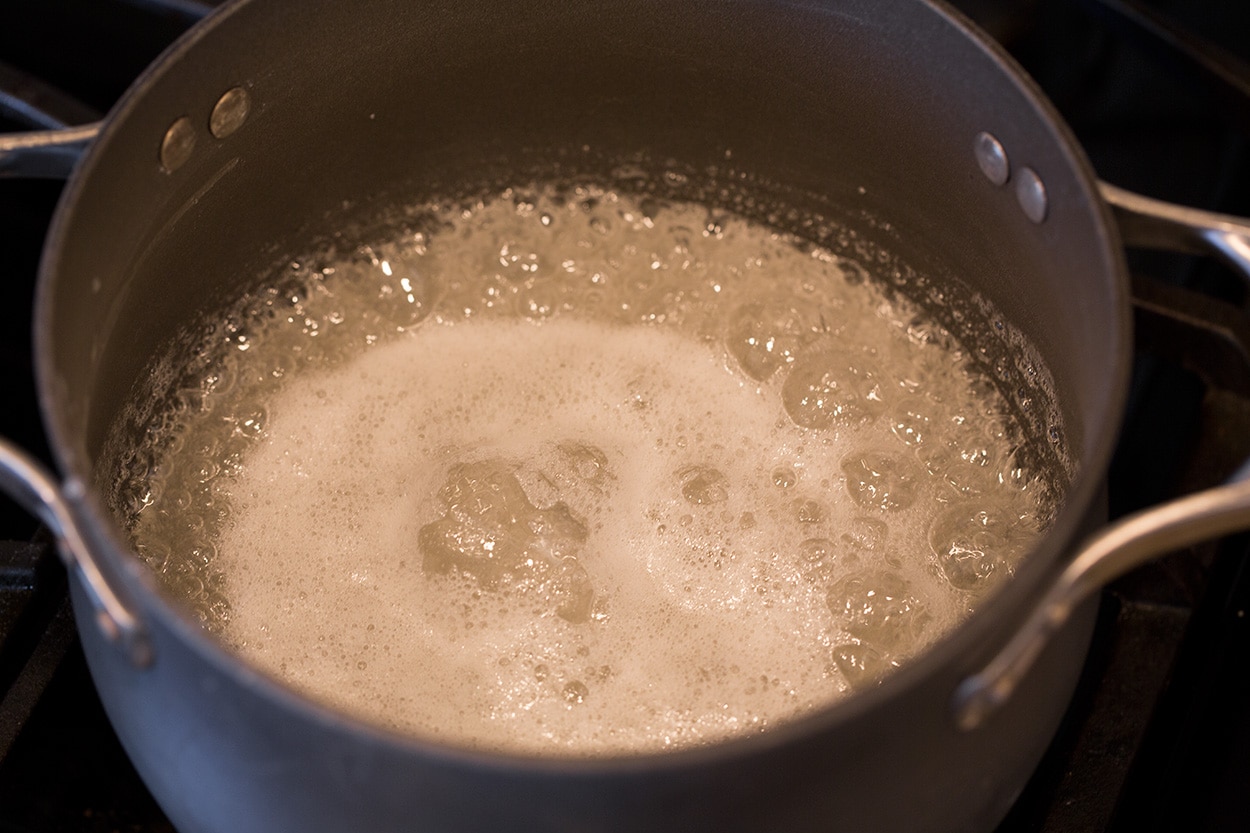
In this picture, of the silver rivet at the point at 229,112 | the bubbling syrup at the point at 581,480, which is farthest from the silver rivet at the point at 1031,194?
the silver rivet at the point at 229,112

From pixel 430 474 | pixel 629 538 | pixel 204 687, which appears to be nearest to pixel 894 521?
pixel 629 538

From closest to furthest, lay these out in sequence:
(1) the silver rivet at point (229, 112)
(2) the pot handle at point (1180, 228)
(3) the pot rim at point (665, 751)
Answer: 1. (3) the pot rim at point (665, 751)
2. (2) the pot handle at point (1180, 228)
3. (1) the silver rivet at point (229, 112)

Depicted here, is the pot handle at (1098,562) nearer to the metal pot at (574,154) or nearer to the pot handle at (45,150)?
the metal pot at (574,154)

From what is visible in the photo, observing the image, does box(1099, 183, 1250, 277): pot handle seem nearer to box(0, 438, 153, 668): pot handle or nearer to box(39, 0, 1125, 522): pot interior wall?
box(39, 0, 1125, 522): pot interior wall

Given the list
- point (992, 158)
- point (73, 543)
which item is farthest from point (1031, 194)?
point (73, 543)

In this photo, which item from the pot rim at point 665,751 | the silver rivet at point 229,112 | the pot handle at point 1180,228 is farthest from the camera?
the silver rivet at point 229,112

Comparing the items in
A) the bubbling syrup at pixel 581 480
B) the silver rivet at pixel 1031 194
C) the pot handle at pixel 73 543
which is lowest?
the bubbling syrup at pixel 581 480

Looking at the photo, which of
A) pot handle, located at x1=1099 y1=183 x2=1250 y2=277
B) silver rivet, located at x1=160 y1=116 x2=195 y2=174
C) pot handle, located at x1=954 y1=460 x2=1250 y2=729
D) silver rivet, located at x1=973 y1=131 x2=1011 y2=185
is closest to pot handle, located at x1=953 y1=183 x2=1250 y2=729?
pot handle, located at x1=954 y1=460 x2=1250 y2=729
